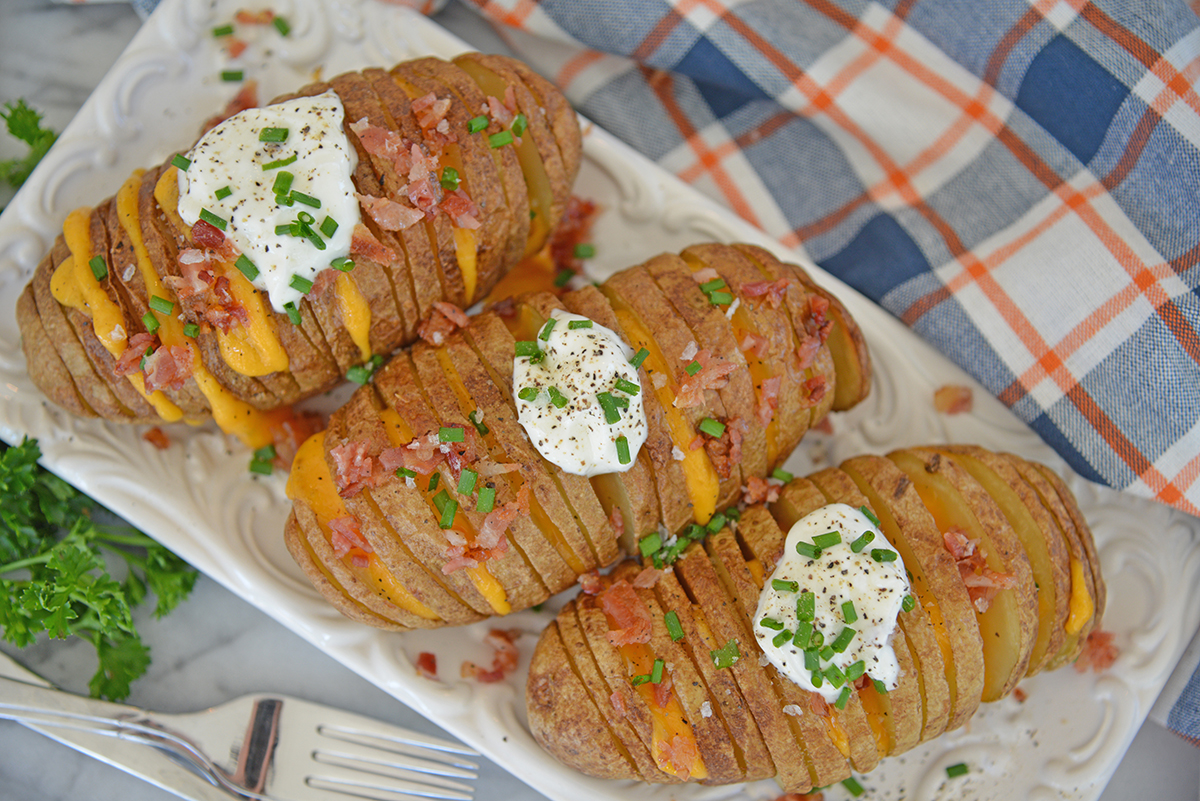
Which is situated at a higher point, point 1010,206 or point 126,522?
point 1010,206

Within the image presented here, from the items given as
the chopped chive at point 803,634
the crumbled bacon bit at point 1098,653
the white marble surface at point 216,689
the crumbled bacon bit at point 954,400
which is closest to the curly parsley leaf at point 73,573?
the white marble surface at point 216,689

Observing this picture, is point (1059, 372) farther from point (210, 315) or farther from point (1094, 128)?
point (210, 315)

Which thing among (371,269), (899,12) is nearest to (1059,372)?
(899,12)

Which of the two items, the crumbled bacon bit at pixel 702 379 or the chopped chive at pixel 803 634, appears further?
the crumbled bacon bit at pixel 702 379

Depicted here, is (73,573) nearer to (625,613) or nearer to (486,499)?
(486,499)

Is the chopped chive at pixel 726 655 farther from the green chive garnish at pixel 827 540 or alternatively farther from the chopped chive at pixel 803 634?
the green chive garnish at pixel 827 540
